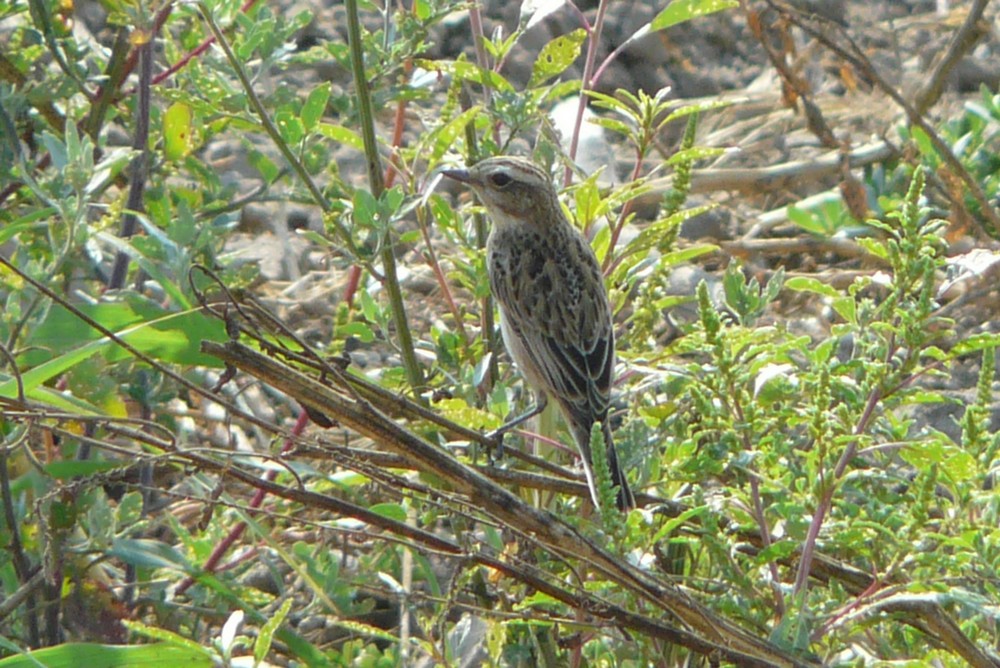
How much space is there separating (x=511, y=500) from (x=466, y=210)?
4.86 ft

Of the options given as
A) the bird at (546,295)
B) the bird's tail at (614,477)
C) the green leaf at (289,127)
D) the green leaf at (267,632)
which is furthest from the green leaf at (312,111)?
the green leaf at (267,632)

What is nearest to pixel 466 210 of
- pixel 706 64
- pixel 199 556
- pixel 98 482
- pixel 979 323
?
pixel 199 556

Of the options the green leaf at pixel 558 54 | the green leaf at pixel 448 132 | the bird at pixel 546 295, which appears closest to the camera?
the green leaf at pixel 448 132

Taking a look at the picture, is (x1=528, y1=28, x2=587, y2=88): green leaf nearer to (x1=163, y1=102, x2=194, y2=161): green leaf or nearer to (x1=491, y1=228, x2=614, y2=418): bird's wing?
(x1=491, y1=228, x2=614, y2=418): bird's wing

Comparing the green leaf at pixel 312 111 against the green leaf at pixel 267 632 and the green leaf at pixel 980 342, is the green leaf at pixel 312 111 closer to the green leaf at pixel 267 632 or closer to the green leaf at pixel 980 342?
the green leaf at pixel 267 632

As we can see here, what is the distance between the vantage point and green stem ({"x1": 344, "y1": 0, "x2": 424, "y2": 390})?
391cm

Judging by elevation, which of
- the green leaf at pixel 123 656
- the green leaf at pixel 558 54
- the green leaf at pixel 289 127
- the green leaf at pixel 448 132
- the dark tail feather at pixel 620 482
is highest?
the green leaf at pixel 558 54

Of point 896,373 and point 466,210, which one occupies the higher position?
point 466,210

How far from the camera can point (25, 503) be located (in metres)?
4.27

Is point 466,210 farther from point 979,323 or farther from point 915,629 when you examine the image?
point 979,323

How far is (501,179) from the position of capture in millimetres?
5176

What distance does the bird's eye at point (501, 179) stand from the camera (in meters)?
5.09

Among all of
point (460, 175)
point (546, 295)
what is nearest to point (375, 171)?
point (460, 175)

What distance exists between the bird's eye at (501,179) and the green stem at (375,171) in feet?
2.89
